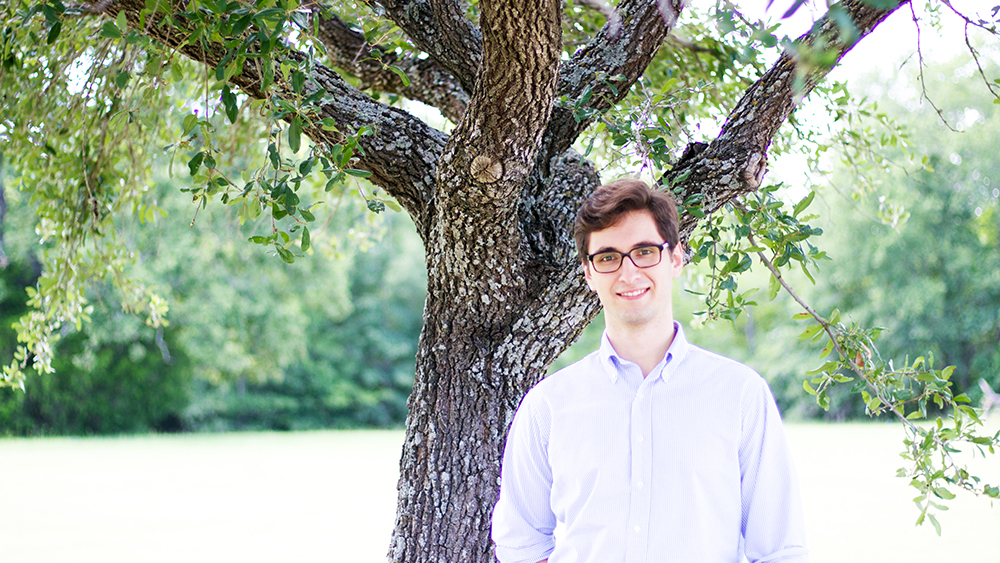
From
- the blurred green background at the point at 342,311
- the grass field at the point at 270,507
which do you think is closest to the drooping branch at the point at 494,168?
the grass field at the point at 270,507

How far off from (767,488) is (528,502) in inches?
21.3

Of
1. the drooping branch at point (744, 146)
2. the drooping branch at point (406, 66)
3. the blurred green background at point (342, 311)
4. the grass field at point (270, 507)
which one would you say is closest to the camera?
the drooping branch at point (744, 146)

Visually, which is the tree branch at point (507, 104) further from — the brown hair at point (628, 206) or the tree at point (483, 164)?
the brown hair at point (628, 206)

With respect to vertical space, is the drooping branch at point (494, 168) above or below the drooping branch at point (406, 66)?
below

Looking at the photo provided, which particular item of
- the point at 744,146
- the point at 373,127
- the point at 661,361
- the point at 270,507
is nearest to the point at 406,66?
the point at 373,127

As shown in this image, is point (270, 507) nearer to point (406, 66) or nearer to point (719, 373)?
point (406, 66)

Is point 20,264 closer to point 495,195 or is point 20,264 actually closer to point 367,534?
point 367,534

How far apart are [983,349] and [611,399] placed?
89.9 feet

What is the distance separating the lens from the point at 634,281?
1.75 m

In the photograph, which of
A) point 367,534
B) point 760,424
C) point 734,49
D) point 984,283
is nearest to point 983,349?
point 984,283

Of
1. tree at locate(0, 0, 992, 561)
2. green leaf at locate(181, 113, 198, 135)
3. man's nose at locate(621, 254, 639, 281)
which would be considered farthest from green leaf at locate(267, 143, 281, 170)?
man's nose at locate(621, 254, 639, 281)

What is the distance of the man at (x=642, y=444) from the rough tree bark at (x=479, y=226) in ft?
1.88

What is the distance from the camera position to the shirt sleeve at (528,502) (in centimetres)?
181

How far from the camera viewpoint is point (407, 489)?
8.68 ft
